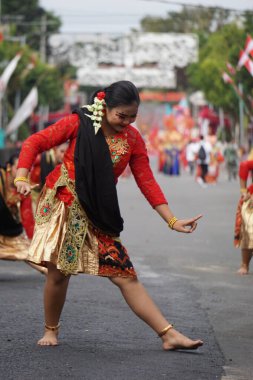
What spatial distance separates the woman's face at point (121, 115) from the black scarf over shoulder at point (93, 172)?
4.5 inches

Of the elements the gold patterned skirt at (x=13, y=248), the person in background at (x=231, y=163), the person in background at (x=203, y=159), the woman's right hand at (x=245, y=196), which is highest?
the woman's right hand at (x=245, y=196)

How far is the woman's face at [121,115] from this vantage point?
700 centimetres

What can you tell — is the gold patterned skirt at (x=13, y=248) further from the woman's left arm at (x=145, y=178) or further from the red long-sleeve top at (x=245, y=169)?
the woman's left arm at (x=145, y=178)

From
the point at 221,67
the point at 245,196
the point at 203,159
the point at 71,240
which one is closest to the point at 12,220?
the point at 245,196

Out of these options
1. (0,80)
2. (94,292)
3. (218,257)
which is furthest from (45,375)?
(0,80)

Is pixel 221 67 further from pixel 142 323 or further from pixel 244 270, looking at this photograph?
pixel 142 323

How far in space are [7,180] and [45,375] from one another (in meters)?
5.65

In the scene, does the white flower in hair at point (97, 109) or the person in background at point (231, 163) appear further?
the person in background at point (231, 163)

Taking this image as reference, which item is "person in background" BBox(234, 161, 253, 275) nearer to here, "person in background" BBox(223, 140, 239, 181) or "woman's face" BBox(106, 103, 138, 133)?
"woman's face" BBox(106, 103, 138, 133)

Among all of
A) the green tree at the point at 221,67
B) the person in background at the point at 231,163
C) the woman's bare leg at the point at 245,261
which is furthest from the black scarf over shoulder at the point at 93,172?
the green tree at the point at 221,67

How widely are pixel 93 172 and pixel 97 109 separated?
35 cm

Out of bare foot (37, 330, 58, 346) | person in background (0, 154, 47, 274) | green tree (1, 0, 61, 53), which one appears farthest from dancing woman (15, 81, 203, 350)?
green tree (1, 0, 61, 53)

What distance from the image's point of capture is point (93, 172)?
278 inches

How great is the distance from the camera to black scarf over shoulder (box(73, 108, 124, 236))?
7.05 metres
